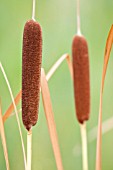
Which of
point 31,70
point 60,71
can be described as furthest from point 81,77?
point 60,71

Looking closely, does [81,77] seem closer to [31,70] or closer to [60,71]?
[31,70]

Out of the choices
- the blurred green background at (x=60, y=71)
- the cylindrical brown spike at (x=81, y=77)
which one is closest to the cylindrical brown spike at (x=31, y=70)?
the cylindrical brown spike at (x=81, y=77)

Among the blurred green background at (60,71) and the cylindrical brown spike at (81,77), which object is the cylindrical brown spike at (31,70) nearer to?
the cylindrical brown spike at (81,77)

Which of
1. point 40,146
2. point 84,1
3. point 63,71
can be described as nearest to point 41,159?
point 40,146

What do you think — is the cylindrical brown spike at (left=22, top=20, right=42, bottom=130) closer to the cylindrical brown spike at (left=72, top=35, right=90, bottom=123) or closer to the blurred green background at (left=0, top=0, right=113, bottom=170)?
the cylindrical brown spike at (left=72, top=35, right=90, bottom=123)

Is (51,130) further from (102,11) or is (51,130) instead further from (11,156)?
(102,11)
